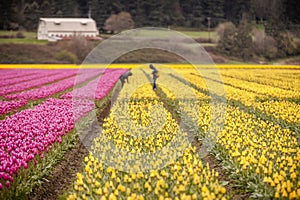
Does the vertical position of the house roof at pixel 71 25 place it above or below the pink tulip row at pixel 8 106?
above

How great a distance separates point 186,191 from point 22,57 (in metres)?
47.4

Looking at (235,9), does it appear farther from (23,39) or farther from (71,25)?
(23,39)

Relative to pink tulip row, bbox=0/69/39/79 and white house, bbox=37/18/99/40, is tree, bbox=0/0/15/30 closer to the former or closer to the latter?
white house, bbox=37/18/99/40

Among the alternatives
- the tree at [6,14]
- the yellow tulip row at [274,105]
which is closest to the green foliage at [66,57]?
the tree at [6,14]

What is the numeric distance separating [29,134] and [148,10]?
7530 centimetres

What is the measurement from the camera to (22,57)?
163 ft

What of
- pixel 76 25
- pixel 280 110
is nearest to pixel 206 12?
pixel 76 25

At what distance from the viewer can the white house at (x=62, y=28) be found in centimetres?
6825

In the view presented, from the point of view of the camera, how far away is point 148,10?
81.2 metres

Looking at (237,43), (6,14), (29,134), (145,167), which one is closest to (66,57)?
(237,43)

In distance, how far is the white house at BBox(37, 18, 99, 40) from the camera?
68.2 meters

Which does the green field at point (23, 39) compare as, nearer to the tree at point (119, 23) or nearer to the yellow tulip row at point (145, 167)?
the tree at point (119, 23)

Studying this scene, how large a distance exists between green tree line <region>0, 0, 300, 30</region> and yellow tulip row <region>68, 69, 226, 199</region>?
6695 cm

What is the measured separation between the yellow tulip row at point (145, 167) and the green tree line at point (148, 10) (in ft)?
220
